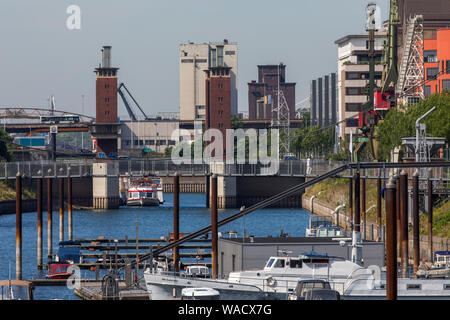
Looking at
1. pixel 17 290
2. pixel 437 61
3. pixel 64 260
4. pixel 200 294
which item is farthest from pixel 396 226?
pixel 437 61

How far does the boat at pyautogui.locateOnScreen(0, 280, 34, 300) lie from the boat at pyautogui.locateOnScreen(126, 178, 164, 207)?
426ft

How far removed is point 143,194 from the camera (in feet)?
590

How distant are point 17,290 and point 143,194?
13262 centimetres

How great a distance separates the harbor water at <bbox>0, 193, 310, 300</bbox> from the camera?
82.2 meters

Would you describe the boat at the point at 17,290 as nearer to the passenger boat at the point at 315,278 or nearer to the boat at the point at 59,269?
the passenger boat at the point at 315,278

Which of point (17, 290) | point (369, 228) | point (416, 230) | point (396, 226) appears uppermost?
point (396, 226)

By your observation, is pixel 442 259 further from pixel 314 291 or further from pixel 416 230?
pixel 314 291

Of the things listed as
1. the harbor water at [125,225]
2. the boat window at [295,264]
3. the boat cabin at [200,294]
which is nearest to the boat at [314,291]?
the boat window at [295,264]

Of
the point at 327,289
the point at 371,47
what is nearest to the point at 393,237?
the point at 327,289

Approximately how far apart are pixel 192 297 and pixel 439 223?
130ft

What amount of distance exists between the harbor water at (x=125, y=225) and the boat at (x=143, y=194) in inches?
197

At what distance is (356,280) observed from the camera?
45188 millimetres

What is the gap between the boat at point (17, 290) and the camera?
45.8m
